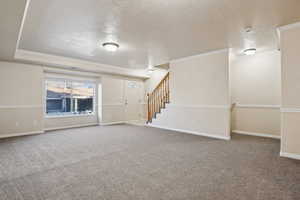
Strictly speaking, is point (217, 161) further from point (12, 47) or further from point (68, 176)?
point (12, 47)

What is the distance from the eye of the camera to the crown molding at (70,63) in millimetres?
4563

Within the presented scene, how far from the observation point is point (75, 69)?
5.97 metres

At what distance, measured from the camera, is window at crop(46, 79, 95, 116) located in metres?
6.05

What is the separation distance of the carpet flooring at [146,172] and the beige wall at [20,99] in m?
1.27

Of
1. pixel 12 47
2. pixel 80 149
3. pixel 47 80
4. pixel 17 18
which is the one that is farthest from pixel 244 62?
pixel 47 80

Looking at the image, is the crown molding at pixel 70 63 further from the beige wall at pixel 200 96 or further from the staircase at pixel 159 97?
the beige wall at pixel 200 96

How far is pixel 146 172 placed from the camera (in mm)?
2447

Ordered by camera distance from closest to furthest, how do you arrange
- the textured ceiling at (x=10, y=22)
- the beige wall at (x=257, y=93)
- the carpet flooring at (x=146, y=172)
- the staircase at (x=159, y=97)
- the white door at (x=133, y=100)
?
the carpet flooring at (x=146, y=172)
the textured ceiling at (x=10, y=22)
the beige wall at (x=257, y=93)
the staircase at (x=159, y=97)
the white door at (x=133, y=100)

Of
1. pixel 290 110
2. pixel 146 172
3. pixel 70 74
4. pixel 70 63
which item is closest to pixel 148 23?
pixel 146 172

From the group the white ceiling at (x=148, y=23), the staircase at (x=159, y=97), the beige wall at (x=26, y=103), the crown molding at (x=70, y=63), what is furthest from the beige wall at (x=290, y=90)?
the beige wall at (x=26, y=103)

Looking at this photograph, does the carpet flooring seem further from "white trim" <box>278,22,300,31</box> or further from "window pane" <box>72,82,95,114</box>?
"window pane" <box>72,82,95,114</box>

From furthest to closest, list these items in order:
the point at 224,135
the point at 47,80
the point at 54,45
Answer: the point at 47,80
the point at 224,135
the point at 54,45

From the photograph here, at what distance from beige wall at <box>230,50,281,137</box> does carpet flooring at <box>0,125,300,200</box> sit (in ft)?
4.13

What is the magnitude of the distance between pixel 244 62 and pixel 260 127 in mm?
2209
